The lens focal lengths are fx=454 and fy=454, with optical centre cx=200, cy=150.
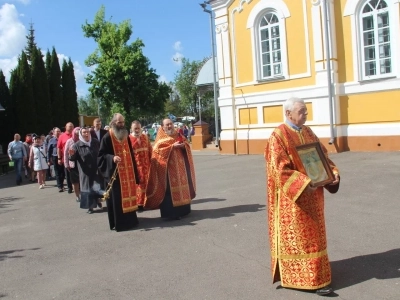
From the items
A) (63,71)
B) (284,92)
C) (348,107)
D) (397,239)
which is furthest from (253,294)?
(63,71)

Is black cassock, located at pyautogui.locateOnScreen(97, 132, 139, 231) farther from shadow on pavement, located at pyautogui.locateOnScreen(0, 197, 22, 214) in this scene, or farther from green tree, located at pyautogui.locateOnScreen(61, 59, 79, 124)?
green tree, located at pyautogui.locateOnScreen(61, 59, 79, 124)

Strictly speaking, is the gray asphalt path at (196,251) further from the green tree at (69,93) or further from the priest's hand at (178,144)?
the green tree at (69,93)

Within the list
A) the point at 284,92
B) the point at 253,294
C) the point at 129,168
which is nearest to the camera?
the point at 253,294

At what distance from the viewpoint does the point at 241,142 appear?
18828mm

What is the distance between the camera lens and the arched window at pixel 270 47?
17.6m

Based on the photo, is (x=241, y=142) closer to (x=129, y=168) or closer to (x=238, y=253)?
(x=129, y=168)

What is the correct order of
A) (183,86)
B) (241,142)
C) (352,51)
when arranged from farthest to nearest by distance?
(183,86) → (241,142) → (352,51)

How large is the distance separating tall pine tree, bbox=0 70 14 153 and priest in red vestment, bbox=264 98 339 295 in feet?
83.4

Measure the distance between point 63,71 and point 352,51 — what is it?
22.6m

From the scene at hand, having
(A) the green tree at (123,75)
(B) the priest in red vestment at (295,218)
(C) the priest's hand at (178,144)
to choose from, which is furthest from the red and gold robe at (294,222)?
(A) the green tree at (123,75)

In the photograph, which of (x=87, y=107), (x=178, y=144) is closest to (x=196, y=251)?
(x=178, y=144)

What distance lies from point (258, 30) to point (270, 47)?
2.93 feet

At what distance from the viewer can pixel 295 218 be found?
4.41 m

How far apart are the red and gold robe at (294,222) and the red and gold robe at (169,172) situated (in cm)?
384
